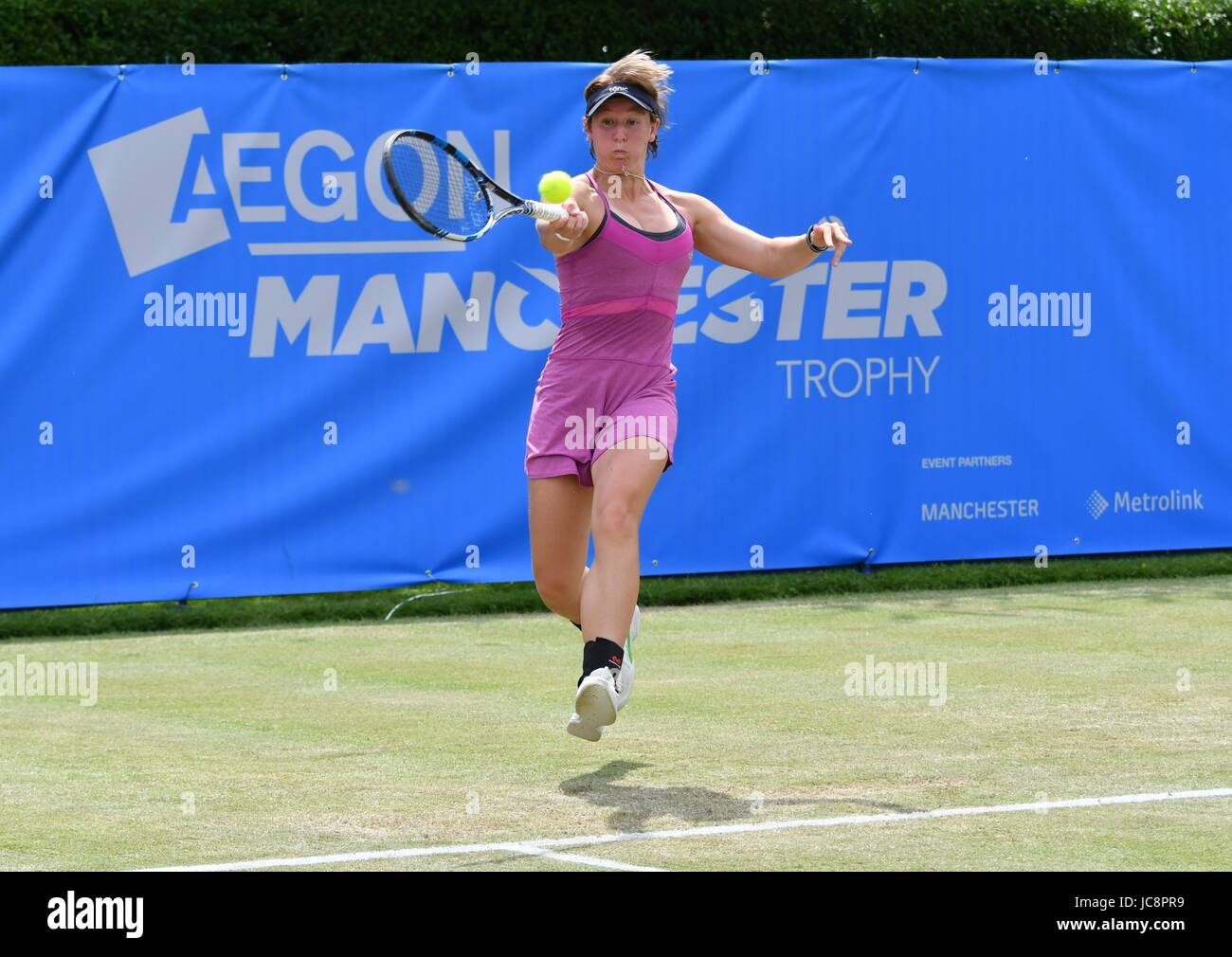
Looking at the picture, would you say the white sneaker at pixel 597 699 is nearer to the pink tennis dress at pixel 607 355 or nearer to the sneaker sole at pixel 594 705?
the sneaker sole at pixel 594 705

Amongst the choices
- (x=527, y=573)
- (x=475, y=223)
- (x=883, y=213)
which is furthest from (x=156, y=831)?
(x=883, y=213)

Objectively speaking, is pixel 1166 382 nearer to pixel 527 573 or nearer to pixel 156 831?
pixel 527 573

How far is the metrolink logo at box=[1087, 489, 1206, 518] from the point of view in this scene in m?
11.3

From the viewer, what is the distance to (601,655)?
230 inches

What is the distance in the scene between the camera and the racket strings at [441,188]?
5.86m

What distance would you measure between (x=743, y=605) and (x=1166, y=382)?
290cm

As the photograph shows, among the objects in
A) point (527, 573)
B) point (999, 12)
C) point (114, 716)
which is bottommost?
point (114, 716)

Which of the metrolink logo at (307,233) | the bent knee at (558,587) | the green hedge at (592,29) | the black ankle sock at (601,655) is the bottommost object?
the black ankle sock at (601,655)

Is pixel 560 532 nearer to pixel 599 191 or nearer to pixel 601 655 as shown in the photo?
pixel 601 655

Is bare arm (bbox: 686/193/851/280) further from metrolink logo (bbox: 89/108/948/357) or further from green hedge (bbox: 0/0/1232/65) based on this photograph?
green hedge (bbox: 0/0/1232/65)

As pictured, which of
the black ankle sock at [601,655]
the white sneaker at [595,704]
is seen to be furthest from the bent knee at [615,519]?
the white sneaker at [595,704]

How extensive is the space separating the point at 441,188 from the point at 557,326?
428 centimetres

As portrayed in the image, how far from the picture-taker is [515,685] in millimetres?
8078

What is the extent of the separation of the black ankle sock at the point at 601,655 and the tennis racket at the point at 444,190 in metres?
1.25
